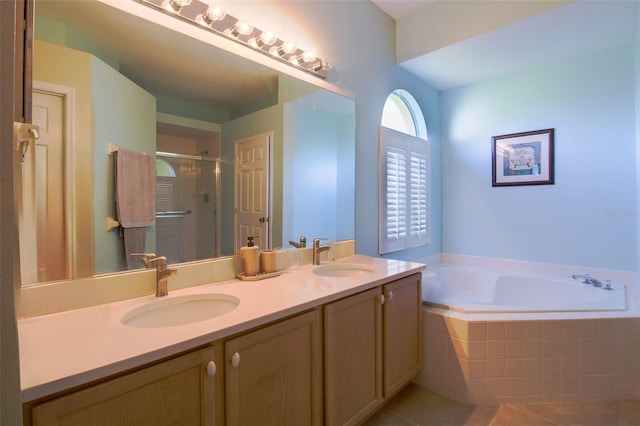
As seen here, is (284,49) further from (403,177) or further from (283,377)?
(283,377)

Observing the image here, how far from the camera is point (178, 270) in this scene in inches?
53.8

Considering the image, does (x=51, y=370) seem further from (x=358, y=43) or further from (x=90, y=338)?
(x=358, y=43)

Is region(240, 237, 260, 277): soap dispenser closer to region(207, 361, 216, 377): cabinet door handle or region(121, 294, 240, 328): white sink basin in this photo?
region(121, 294, 240, 328): white sink basin

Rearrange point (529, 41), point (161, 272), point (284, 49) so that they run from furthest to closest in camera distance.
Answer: point (529, 41), point (284, 49), point (161, 272)

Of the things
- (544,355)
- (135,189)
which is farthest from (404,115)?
(135,189)

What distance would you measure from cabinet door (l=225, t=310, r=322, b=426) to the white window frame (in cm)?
142

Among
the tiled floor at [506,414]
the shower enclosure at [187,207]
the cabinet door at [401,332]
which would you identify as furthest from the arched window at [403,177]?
the shower enclosure at [187,207]

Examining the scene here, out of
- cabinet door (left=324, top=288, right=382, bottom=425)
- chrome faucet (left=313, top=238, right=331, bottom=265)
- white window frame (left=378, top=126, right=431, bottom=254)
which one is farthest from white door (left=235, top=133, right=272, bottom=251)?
white window frame (left=378, top=126, right=431, bottom=254)

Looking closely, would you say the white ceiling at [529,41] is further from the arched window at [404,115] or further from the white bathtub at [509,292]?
the white bathtub at [509,292]

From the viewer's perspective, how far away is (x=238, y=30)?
1.58m

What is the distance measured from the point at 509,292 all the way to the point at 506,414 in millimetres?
1182

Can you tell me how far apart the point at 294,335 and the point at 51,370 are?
2.28ft

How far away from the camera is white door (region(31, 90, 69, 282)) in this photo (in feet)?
3.40

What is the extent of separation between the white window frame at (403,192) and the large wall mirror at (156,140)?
0.73m
